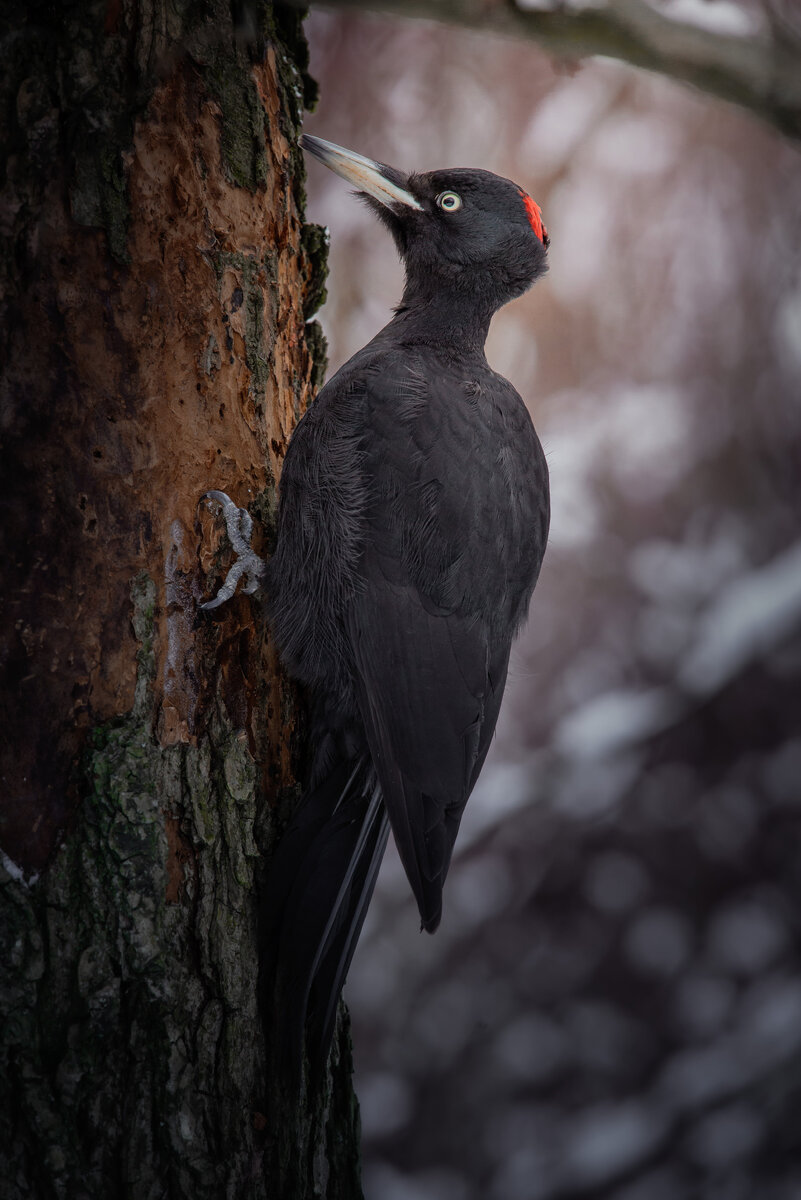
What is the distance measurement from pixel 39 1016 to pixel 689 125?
2.96 m

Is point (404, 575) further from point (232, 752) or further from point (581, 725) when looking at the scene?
point (581, 725)

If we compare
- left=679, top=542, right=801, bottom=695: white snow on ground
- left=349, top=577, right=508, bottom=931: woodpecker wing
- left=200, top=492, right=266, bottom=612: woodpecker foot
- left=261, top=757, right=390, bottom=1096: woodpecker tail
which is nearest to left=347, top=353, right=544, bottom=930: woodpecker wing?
left=349, top=577, right=508, bottom=931: woodpecker wing

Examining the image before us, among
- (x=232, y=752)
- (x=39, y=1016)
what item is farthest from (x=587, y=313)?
(x=39, y=1016)

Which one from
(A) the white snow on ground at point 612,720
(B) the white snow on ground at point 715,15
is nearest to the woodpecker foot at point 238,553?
(A) the white snow on ground at point 612,720

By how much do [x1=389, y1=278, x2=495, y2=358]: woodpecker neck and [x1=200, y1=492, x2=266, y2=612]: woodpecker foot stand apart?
770 mm

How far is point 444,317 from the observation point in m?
2.46

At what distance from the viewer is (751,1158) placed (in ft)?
9.36

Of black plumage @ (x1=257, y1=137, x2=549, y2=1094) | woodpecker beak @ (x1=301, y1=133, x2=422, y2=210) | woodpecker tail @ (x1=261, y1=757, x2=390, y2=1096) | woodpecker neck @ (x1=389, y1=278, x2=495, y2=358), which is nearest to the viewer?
woodpecker tail @ (x1=261, y1=757, x2=390, y2=1096)

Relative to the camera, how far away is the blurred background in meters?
2.81

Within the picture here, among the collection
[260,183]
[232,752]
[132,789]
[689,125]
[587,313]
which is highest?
[689,125]

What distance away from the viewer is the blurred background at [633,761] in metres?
2.81

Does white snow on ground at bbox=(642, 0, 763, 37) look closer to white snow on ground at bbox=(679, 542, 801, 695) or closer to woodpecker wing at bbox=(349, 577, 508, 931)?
white snow on ground at bbox=(679, 542, 801, 695)

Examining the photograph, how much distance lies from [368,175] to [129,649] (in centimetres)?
148

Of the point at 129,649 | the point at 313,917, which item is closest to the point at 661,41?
the point at 129,649
